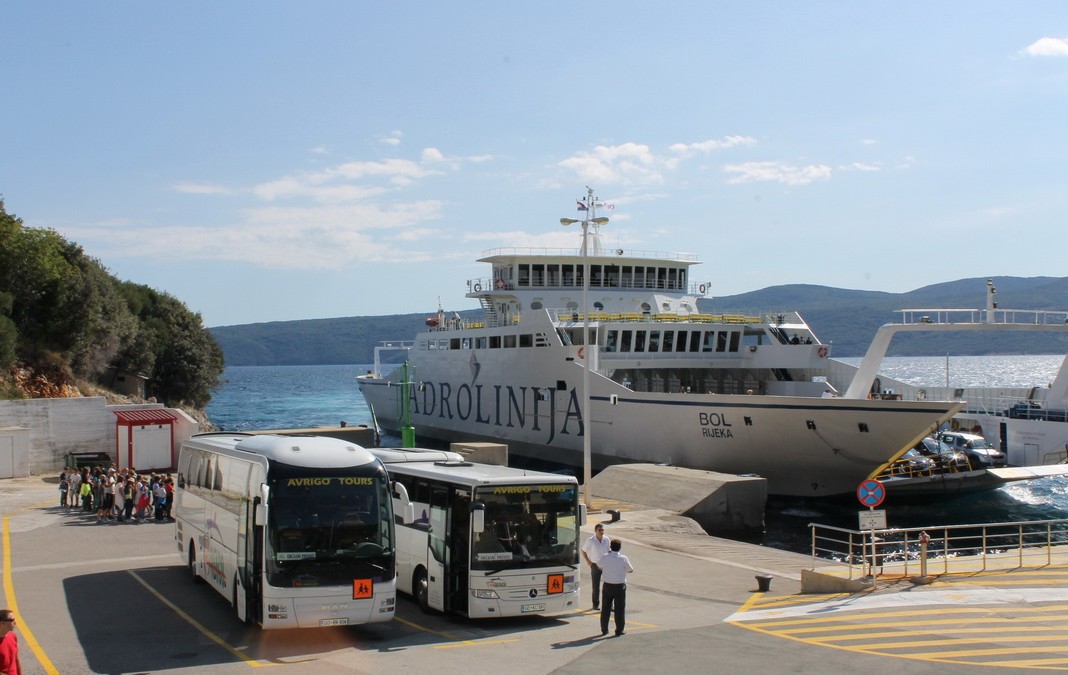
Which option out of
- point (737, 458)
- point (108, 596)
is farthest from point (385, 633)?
point (737, 458)

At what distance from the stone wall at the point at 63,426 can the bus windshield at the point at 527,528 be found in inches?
725

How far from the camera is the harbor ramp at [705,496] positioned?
23.5 metres

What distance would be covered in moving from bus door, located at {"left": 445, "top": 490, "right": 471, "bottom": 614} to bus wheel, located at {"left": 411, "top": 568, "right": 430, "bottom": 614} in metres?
0.67

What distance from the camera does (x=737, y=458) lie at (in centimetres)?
2945

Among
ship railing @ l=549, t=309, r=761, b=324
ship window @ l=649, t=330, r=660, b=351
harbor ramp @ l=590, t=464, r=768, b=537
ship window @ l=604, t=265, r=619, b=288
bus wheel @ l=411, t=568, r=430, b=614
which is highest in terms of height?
ship window @ l=604, t=265, r=619, b=288

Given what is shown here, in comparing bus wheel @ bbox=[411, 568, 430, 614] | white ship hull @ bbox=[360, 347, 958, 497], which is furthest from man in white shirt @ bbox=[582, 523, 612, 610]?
white ship hull @ bbox=[360, 347, 958, 497]

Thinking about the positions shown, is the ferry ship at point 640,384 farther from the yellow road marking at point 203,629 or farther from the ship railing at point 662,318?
the yellow road marking at point 203,629

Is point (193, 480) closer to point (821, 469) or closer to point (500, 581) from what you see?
point (500, 581)

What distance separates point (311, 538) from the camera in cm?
1081

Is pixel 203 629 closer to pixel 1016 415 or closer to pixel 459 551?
pixel 459 551

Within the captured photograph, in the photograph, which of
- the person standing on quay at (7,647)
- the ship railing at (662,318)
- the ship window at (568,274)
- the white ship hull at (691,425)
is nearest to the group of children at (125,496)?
the person standing on quay at (7,647)

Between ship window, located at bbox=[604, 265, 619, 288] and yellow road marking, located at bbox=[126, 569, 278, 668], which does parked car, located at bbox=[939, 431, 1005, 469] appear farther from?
yellow road marking, located at bbox=[126, 569, 278, 668]

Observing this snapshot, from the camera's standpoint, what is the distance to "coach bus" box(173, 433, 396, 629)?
10680 millimetres

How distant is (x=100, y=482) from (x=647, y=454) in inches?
677
